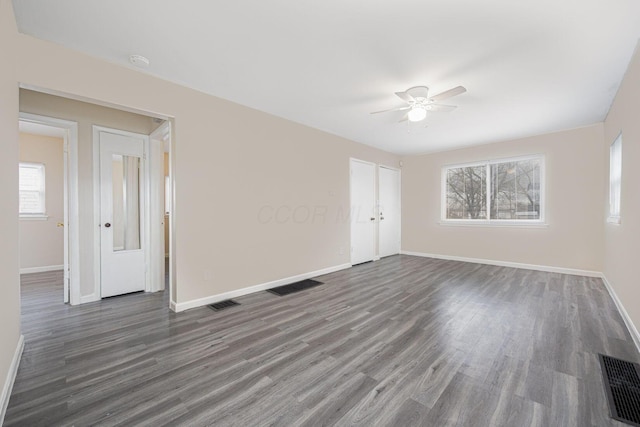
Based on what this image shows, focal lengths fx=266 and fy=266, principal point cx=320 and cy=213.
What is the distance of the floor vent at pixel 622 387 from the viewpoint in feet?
5.07

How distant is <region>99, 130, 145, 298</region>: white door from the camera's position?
3.56 metres

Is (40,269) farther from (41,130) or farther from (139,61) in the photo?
(139,61)

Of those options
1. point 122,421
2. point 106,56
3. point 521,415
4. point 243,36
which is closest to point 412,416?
point 521,415

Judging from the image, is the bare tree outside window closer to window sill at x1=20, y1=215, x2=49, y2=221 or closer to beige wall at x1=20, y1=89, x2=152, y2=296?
beige wall at x1=20, y1=89, x2=152, y2=296

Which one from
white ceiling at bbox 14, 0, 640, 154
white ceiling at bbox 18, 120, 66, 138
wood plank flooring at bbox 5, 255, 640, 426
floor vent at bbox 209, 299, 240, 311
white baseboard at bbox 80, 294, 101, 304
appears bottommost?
wood plank flooring at bbox 5, 255, 640, 426

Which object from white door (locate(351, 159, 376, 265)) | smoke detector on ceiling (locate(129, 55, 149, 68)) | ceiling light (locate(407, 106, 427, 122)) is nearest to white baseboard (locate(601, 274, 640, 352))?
ceiling light (locate(407, 106, 427, 122))

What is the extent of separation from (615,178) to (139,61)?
5.87m

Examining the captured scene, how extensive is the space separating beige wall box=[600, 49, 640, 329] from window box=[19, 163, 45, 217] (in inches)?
348

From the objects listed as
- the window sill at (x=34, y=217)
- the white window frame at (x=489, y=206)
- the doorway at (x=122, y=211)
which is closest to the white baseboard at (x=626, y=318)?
the white window frame at (x=489, y=206)

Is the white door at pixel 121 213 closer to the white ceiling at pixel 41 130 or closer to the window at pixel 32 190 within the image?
the white ceiling at pixel 41 130

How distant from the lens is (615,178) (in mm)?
3549

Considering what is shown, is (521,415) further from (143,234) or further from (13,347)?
(143,234)

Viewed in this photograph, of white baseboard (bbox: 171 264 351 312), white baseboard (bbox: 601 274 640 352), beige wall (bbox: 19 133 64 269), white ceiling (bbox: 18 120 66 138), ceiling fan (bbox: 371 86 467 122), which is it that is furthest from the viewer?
beige wall (bbox: 19 133 64 269)

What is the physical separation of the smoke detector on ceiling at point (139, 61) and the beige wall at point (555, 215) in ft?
19.4
